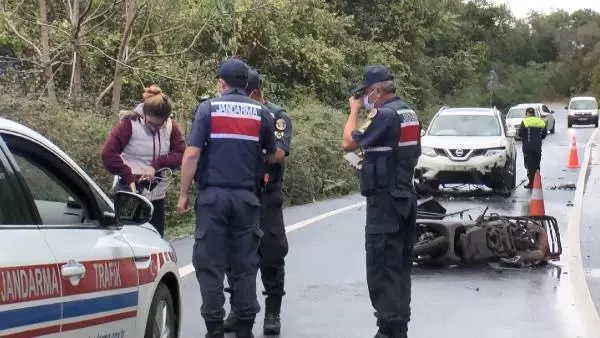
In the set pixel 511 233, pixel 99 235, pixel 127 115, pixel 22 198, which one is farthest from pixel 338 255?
pixel 22 198

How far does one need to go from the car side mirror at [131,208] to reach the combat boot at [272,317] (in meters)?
2.13

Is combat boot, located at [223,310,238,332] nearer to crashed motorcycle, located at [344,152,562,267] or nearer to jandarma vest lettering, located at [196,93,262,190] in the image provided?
jandarma vest lettering, located at [196,93,262,190]

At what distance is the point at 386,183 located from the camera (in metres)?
6.27

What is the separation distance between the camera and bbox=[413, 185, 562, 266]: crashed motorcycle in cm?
948

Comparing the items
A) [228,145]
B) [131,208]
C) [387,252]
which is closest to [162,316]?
[131,208]

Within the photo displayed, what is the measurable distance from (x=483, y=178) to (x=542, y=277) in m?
8.63

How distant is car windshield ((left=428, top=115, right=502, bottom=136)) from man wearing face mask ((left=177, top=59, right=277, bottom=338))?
13.4 metres

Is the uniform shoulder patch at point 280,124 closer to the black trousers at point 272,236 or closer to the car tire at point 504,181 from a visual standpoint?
the black trousers at point 272,236

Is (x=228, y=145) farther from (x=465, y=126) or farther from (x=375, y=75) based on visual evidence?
(x=465, y=126)

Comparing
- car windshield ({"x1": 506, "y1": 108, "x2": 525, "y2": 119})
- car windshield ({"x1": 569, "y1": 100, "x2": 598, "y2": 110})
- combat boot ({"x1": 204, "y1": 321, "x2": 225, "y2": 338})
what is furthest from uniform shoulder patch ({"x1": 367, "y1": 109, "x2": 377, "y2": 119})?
car windshield ({"x1": 569, "y1": 100, "x2": 598, "y2": 110})

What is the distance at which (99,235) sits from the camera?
4.45 meters

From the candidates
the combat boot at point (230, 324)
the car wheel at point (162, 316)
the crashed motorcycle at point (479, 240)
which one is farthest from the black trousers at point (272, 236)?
the crashed motorcycle at point (479, 240)

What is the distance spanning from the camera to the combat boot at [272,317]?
6.90m

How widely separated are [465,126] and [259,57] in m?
9.03
